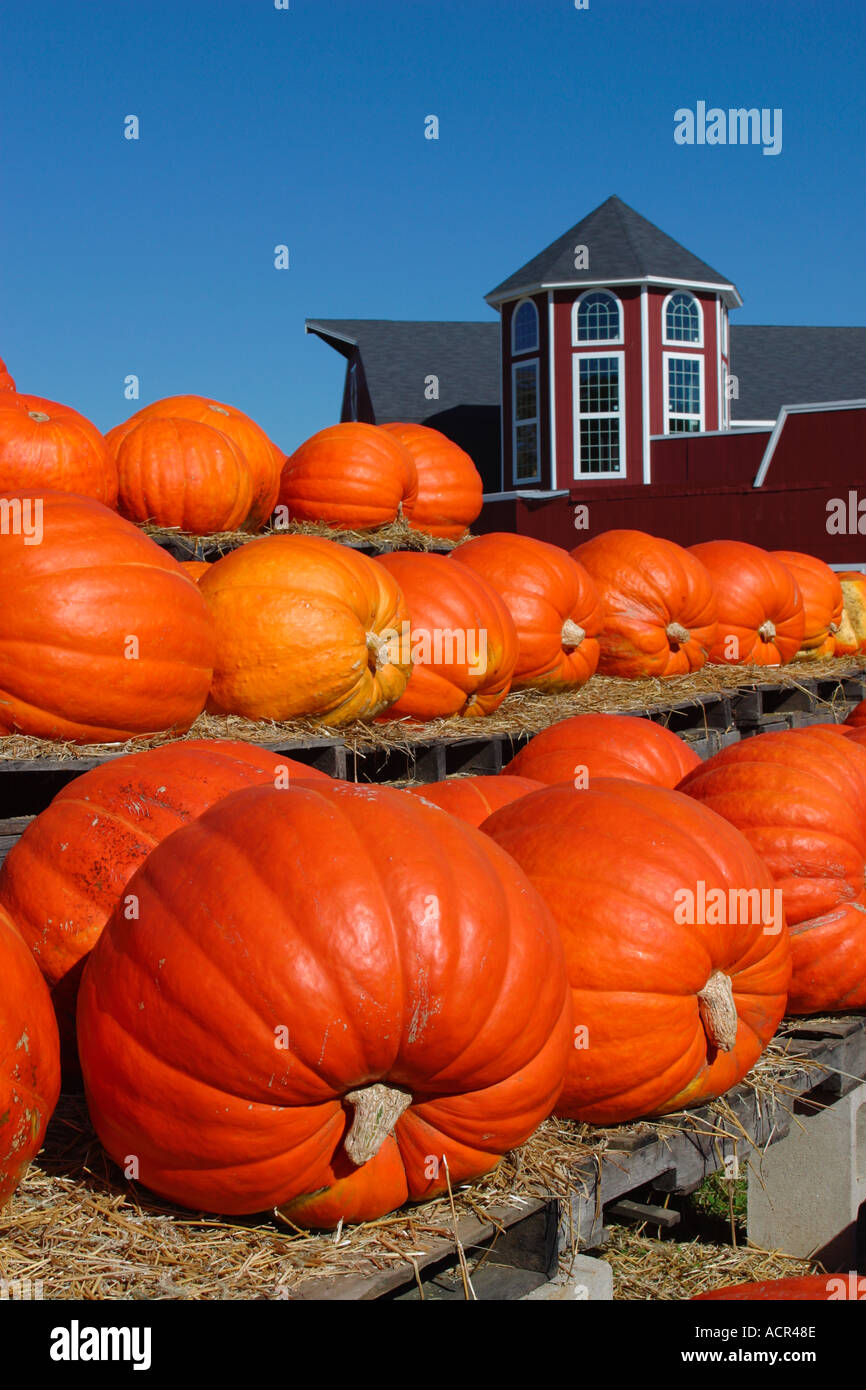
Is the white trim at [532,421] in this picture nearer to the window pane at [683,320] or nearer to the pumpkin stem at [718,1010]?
the window pane at [683,320]

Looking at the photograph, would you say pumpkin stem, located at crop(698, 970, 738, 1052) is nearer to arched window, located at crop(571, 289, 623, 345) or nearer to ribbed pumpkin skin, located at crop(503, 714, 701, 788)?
ribbed pumpkin skin, located at crop(503, 714, 701, 788)

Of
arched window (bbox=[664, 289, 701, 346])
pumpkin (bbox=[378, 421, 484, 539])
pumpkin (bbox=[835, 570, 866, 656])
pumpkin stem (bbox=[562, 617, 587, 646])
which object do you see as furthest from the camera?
arched window (bbox=[664, 289, 701, 346])

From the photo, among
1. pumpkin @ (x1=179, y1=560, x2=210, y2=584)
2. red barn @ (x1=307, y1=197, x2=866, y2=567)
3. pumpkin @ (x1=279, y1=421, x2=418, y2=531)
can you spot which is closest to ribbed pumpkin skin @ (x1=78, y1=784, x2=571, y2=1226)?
pumpkin @ (x1=179, y1=560, x2=210, y2=584)

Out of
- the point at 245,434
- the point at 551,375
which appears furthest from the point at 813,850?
the point at 551,375

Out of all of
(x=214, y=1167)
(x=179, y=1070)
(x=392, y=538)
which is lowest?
(x=214, y=1167)

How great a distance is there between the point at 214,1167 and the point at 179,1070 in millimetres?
168

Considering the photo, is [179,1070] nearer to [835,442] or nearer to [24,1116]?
[24,1116]

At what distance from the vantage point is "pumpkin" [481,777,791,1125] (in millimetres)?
2449

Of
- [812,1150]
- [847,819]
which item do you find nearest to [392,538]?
[847,819]

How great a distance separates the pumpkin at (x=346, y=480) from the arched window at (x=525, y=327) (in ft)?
61.5

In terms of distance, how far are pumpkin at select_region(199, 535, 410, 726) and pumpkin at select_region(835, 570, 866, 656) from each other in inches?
214

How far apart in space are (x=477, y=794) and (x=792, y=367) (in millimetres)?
28520
